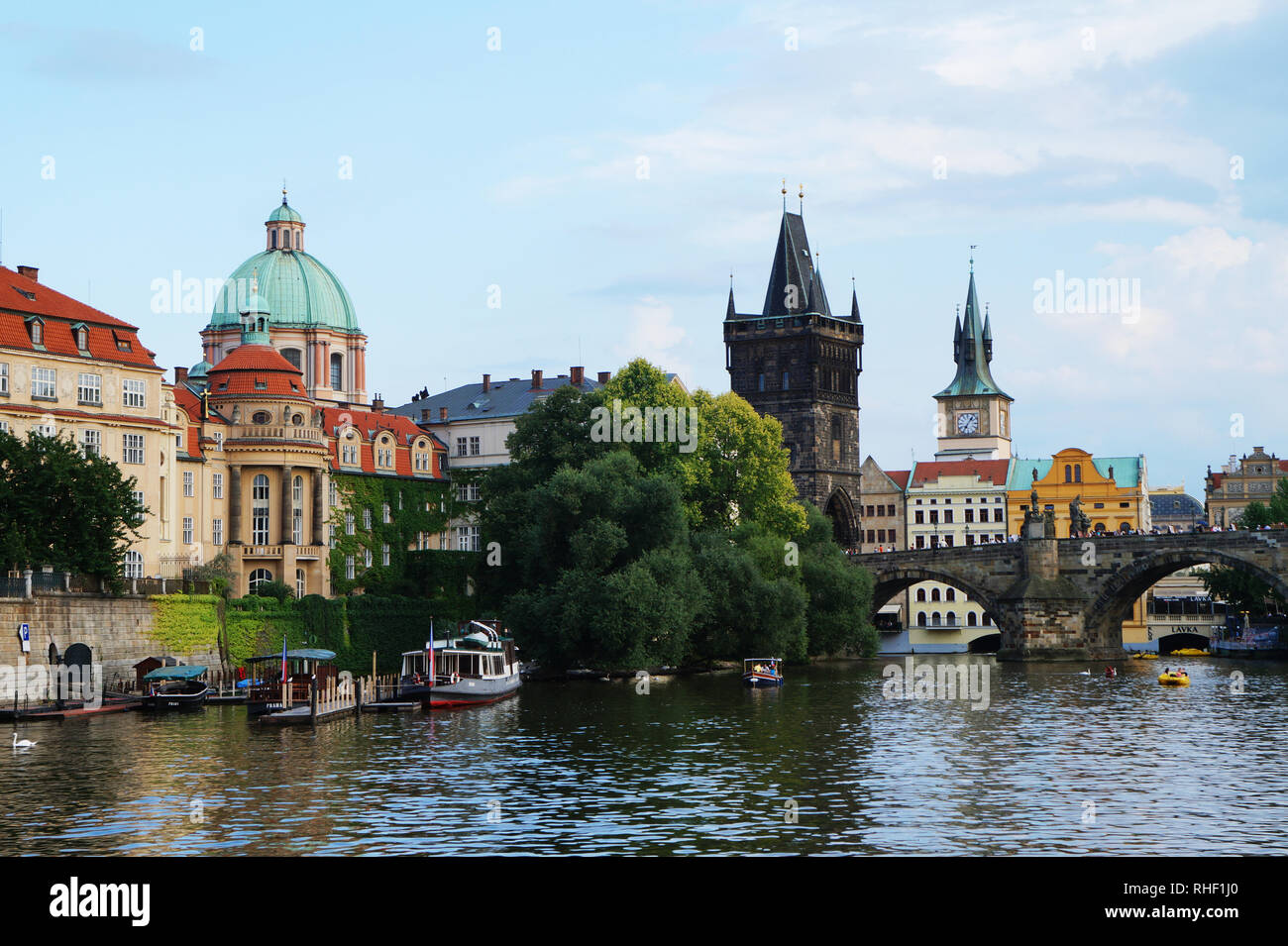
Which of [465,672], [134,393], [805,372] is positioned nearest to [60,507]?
[134,393]

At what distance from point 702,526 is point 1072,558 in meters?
26.0

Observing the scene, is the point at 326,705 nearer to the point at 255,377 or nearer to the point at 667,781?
the point at 667,781

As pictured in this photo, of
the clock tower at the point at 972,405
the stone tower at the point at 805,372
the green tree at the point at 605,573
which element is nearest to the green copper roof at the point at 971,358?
the clock tower at the point at 972,405

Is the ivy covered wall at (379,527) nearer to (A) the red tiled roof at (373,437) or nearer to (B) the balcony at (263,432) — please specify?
(A) the red tiled roof at (373,437)

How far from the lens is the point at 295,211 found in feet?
426

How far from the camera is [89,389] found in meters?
75.6

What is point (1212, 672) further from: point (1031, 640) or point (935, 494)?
point (935, 494)

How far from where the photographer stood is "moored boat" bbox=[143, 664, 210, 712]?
212 ft

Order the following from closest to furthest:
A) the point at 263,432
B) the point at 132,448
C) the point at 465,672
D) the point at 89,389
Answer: the point at 465,672, the point at 89,389, the point at 132,448, the point at 263,432

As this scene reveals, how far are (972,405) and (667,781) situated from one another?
15719 cm

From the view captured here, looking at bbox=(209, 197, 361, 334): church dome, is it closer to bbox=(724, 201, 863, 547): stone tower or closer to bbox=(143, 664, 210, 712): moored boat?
bbox=(724, 201, 863, 547): stone tower

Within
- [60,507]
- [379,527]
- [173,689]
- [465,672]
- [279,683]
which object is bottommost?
[173,689]
